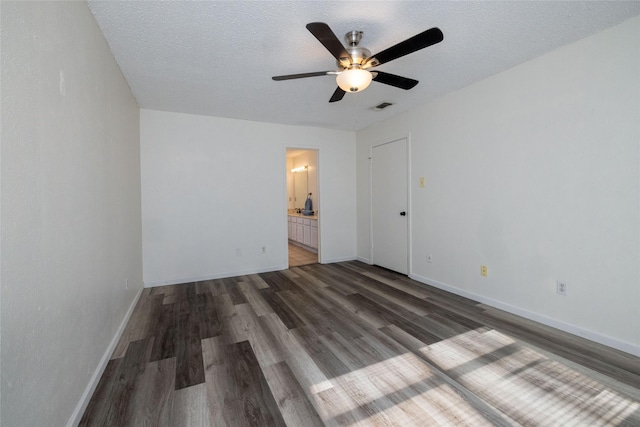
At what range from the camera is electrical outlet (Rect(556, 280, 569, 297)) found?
7.43 feet

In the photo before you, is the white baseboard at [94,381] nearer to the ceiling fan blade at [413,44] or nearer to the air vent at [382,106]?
the ceiling fan blade at [413,44]

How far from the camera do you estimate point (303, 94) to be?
124 inches

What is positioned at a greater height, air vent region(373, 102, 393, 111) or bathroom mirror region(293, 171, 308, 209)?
air vent region(373, 102, 393, 111)

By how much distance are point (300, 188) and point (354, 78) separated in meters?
5.27

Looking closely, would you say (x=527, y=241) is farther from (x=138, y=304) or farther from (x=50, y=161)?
(x=138, y=304)

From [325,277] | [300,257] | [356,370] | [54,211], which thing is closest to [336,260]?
[300,257]

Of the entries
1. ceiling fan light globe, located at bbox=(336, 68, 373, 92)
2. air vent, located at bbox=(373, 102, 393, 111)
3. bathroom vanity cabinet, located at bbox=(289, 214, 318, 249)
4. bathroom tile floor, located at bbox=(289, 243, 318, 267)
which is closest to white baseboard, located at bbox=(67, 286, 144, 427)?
ceiling fan light globe, located at bbox=(336, 68, 373, 92)

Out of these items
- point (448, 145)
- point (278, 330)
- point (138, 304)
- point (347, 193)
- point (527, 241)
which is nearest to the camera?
point (278, 330)

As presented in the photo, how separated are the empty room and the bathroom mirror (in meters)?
3.07

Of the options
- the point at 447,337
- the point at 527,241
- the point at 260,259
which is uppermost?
the point at 527,241

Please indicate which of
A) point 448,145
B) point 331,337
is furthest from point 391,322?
point 448,145

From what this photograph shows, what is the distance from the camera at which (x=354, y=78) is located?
196cm

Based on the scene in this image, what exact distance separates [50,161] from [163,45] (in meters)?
1.50

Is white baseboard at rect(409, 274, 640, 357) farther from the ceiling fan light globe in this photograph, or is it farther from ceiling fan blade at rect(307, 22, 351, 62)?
ceiling fan blade at rect(307, 22, 351, 62)
